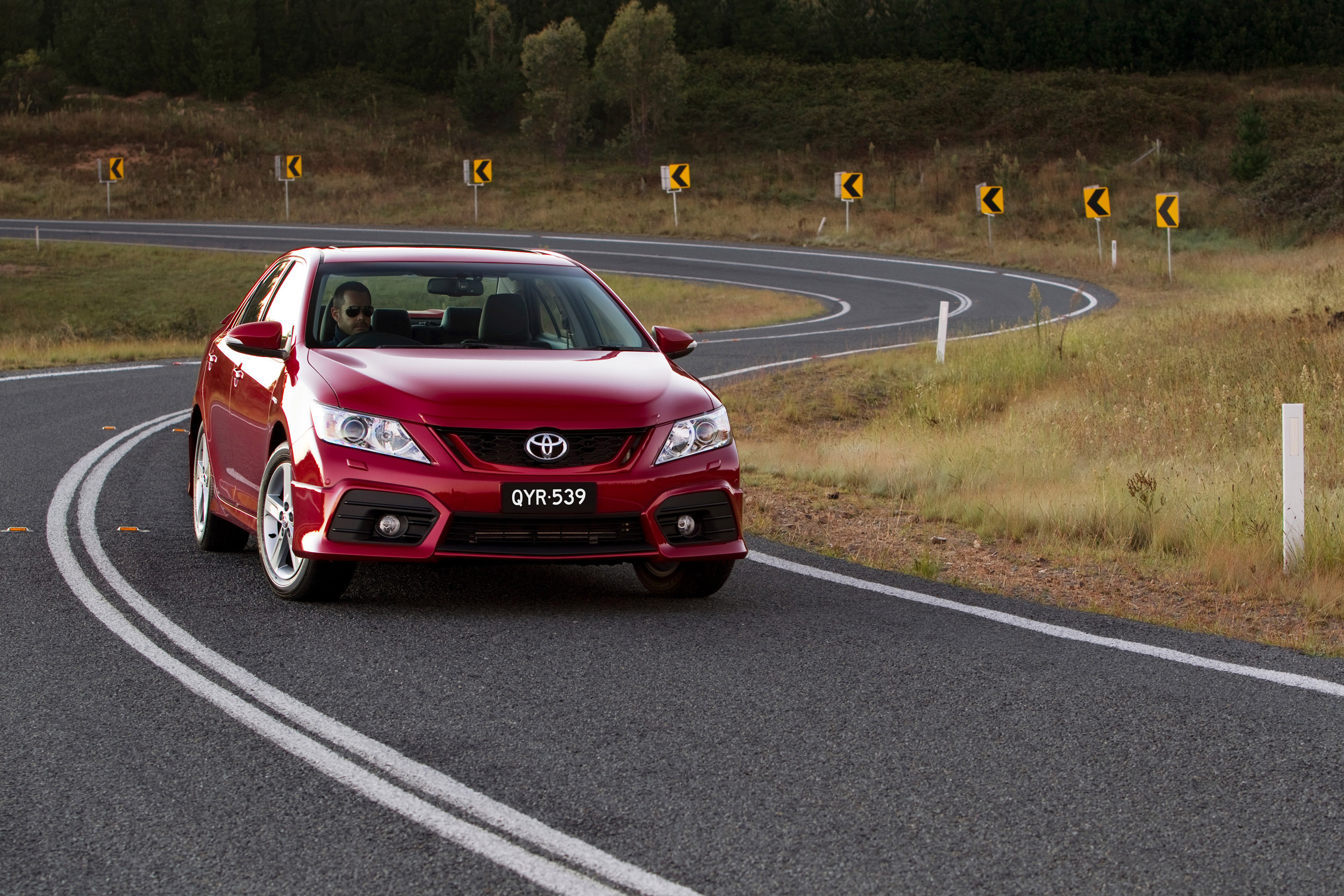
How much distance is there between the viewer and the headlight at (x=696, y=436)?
6.73 metres

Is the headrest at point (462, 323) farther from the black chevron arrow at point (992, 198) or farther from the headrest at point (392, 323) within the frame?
the black chevron arrow at point (992, 198)

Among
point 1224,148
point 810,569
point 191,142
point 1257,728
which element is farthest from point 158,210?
point 1257,728

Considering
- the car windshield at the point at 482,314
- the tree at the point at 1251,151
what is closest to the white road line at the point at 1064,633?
the car windshield at the point at 482,314

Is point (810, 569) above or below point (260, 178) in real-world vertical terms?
below

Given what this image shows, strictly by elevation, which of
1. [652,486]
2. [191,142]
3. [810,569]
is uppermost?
[191,142]

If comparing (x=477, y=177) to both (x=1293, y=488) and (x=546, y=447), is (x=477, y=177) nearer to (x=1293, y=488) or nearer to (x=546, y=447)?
(x=1293, y=488)

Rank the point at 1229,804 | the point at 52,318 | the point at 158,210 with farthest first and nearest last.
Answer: the point at 158,210 < the point at 52,318 < the point at 1229,804

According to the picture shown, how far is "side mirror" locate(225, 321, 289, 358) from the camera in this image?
7211mm

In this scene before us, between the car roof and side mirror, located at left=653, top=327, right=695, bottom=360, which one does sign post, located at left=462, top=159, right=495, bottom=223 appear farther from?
side mirror, located at left=653, top=327, right=695, bottom=360

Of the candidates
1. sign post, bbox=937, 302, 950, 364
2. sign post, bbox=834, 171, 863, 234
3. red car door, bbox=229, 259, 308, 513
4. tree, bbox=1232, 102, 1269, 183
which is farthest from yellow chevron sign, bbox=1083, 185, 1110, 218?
red car door, bbox=229, 259, 308, 513

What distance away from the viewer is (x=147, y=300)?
34.2 metres

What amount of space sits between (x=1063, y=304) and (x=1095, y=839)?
25739mm

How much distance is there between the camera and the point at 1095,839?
4.07 m

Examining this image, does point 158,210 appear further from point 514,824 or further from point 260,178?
point 514,824
